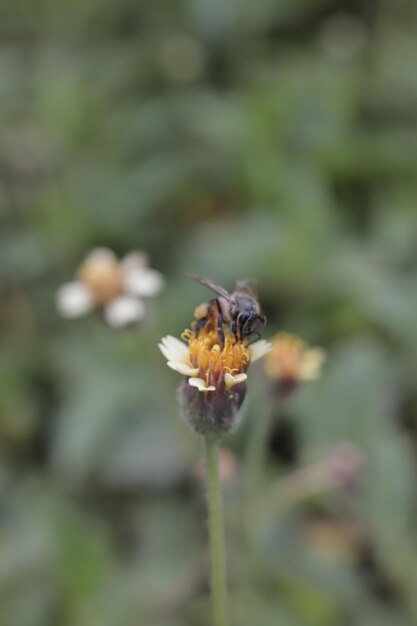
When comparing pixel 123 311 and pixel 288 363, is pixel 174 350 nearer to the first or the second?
pixel 288 363

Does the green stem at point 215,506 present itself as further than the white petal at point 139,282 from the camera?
No

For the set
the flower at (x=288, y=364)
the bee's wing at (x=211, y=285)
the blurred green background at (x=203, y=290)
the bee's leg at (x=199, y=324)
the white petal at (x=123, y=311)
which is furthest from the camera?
the blurred green background at (x=203, y=290)

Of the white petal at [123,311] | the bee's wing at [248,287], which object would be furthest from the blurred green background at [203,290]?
the bee's wing at [248,287]

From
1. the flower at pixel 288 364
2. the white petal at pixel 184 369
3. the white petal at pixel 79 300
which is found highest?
the white petal at pixel 79 300

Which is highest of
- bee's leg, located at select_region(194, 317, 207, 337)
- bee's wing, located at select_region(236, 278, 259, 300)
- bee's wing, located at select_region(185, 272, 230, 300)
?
bee's wing, located at select_region(236, 278, 259, 300)

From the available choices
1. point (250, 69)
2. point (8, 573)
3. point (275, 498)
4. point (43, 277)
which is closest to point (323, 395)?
point (275, 498)

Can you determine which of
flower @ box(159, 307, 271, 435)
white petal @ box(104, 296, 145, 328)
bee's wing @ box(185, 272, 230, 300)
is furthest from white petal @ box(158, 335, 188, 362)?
white petal @ box(104, 296, 145, 328)

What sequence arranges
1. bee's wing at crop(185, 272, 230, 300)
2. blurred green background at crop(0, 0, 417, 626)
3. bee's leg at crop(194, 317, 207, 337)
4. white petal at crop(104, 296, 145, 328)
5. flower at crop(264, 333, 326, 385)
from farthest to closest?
blurred green background at crop(0, 0, 417, 626) → white petal at crop(104, 296, 145, 328) → flower at crop(264, 333, 326, 385) → bee's leg at crop(194, 317, 207, 337) → bee's wing at crop(185, 272, 230, 300)

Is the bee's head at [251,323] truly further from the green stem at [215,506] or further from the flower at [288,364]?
the flower at [288,364]

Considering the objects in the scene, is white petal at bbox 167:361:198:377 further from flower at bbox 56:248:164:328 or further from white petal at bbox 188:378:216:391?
flower at bbox 56:248:164:328
